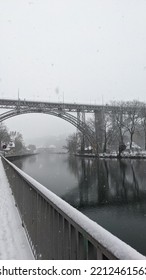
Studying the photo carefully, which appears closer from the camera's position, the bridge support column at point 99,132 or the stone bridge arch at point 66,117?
the bridge support column at point 99,132

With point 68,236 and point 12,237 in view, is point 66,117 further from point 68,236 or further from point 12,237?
point 68,236

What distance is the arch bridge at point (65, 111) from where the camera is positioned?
69.4 meters

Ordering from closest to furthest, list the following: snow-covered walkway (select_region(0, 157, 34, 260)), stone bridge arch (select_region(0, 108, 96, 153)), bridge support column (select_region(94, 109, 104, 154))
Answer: snow-covered walkway (select_region(0, 157, 34, 260)) → bridge support column (select_region(94, 109, 104, 154)) → stone bridge arch (select_region(0, 108, 96, 153))

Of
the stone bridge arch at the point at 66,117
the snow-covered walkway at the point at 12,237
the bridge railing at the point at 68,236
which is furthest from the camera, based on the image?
the stone bridge arch at the point at 66,117

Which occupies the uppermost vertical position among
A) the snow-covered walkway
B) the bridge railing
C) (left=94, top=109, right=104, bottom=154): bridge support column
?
(left=94, top=109, right=104, bottom=154): bridge support column

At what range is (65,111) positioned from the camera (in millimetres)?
75688

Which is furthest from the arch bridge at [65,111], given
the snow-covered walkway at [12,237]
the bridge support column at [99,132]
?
the snow-covered walkway at [12,237]

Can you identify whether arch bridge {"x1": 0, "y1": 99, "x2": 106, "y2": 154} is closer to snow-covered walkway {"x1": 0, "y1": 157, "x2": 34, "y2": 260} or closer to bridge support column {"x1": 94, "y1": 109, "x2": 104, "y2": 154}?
bridge support column {"x1": 94, "y1": 109, "x2": 104, "y2": 154}

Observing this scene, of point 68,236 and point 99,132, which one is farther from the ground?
point 99,132

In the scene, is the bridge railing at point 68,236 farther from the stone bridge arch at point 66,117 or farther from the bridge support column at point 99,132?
the stone bridge arch at point 66,117

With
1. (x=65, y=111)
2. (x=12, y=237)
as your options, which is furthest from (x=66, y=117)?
(x=12, y=237)

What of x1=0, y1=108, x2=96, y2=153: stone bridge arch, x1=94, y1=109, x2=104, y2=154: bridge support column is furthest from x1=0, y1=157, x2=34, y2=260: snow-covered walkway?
x1=0, y1=108, x2=96, y2=153: stone bridge arch

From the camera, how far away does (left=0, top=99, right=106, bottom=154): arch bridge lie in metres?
69.4

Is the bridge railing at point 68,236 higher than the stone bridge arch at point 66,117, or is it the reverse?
the stone bridge arch at point 66,117
